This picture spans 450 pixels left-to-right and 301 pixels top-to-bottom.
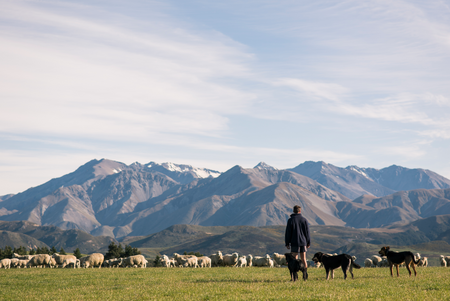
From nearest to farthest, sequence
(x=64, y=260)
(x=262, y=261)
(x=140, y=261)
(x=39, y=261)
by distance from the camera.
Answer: (x=39, y=261) → (x=64, y=260) → (x=262, y=261) → (x=140, y=261)

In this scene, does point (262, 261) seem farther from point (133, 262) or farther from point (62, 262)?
point (62, 262)

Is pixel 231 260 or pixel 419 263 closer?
pixel 231 260

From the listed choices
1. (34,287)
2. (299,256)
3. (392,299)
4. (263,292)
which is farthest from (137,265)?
(392,299)

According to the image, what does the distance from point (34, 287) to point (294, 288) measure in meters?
15.0

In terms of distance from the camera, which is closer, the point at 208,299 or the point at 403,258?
the point at 208,299

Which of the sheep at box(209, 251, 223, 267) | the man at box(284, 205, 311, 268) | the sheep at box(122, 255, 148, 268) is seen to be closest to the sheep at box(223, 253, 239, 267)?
the sheep at box(209, 251, 223, 267)

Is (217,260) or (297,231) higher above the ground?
(297,231)

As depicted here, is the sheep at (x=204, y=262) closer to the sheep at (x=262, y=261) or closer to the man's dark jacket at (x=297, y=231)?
the sheep at (x=262, y=261)

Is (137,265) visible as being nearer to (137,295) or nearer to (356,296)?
(137,295)

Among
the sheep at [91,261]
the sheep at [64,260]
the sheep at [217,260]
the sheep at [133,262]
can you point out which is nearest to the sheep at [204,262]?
the sheep at [217,260]

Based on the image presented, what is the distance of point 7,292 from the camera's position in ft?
71.1

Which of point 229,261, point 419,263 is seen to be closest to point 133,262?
point 229,261

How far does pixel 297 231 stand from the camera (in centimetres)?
2181

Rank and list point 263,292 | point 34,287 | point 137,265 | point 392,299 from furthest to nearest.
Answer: point 137,265 → point 34,287 → point 263,292 → point 392,299
